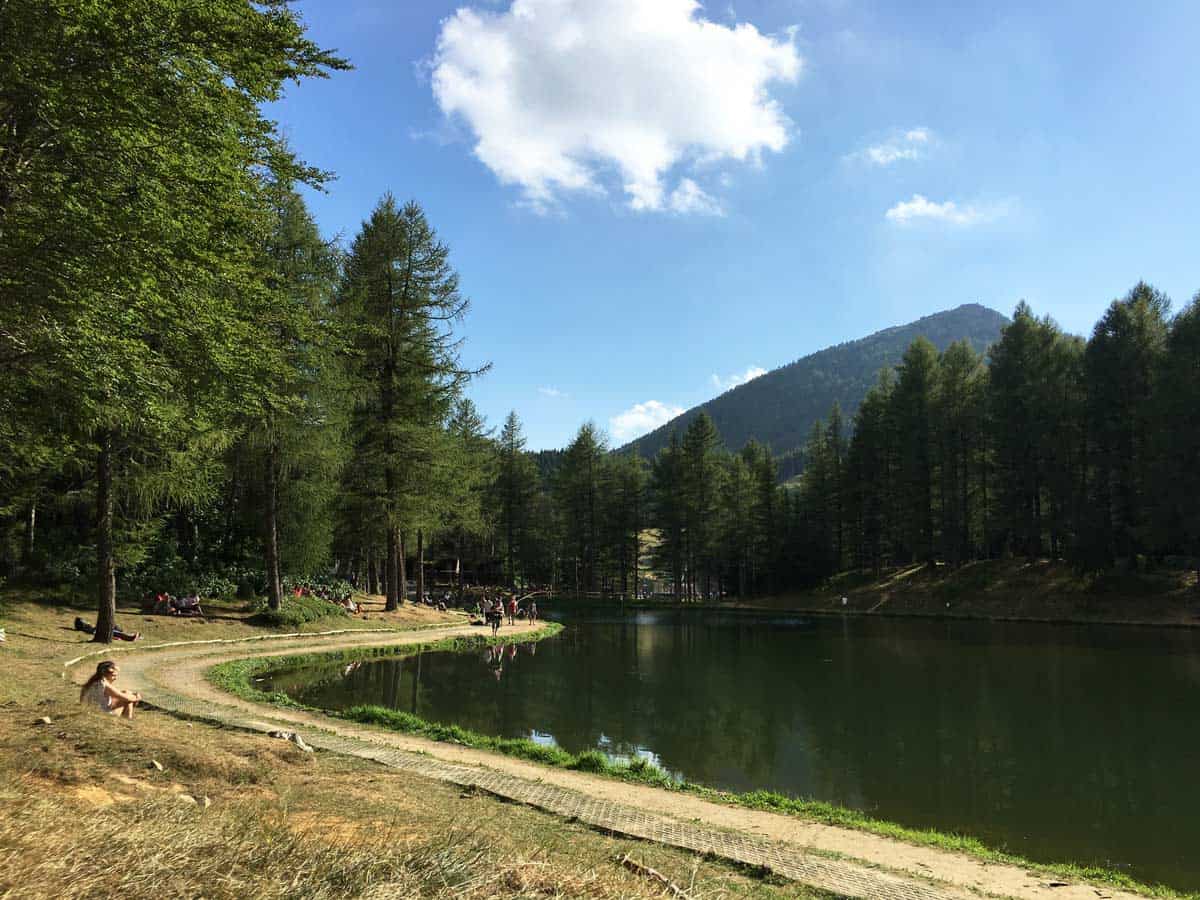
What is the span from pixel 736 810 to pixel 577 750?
423 cm

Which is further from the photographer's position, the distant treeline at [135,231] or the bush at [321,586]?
the bush at [321,586]

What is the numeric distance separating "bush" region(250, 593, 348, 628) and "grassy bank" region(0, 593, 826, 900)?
11418mm

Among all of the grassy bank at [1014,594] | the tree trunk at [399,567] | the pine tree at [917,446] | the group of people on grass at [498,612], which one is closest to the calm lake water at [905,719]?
the group of people on grass at [498,612]

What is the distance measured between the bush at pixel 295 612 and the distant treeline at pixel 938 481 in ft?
126

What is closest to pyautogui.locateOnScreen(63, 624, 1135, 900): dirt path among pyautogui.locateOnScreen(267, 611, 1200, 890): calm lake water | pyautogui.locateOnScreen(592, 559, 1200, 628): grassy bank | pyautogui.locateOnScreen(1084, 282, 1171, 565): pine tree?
pyautogui.locateOnScreen(267, 611, 1200, 890): calm lake water

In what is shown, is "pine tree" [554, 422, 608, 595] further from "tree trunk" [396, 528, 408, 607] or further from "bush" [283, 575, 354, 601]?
"bush" [283, 575, 354, 601]

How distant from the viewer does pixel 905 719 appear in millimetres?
14219

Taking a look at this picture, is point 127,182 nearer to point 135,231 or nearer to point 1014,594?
point 135,231

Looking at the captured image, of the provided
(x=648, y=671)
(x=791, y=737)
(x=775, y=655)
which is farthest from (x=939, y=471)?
(x=791, y=737)

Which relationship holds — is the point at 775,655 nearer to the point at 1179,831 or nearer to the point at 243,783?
the point at 1179,831

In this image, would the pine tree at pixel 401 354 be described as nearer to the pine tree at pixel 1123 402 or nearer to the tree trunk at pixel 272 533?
the tree trunk at pixel 272 533

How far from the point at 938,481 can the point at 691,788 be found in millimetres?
48499

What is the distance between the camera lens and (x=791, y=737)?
1313 cm

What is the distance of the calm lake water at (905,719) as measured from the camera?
9.10 m
